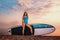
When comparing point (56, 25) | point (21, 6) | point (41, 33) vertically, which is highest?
point (21, 6)

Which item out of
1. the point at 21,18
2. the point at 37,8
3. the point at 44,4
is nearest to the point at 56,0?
the point at 44,4

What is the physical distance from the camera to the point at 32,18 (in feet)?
6.56

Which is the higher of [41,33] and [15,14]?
[15,14]

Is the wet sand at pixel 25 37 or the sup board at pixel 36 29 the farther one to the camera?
the sup board at pixel 36 29

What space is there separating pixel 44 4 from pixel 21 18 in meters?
0.40

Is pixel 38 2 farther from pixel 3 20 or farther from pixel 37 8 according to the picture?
pixel 3 20

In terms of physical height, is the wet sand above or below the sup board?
below

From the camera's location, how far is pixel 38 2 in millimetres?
1966

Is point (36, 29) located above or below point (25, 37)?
above

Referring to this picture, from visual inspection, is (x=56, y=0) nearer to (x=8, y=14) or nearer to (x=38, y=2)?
(x=38, y=2)

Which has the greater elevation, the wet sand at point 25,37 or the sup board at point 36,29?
the sup board at point 36,29

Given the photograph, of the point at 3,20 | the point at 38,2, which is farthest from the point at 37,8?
the point at 3,20

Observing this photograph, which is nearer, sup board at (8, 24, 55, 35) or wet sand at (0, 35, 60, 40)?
wet sand at (0, 35, 60, 40)

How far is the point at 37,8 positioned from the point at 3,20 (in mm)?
542
